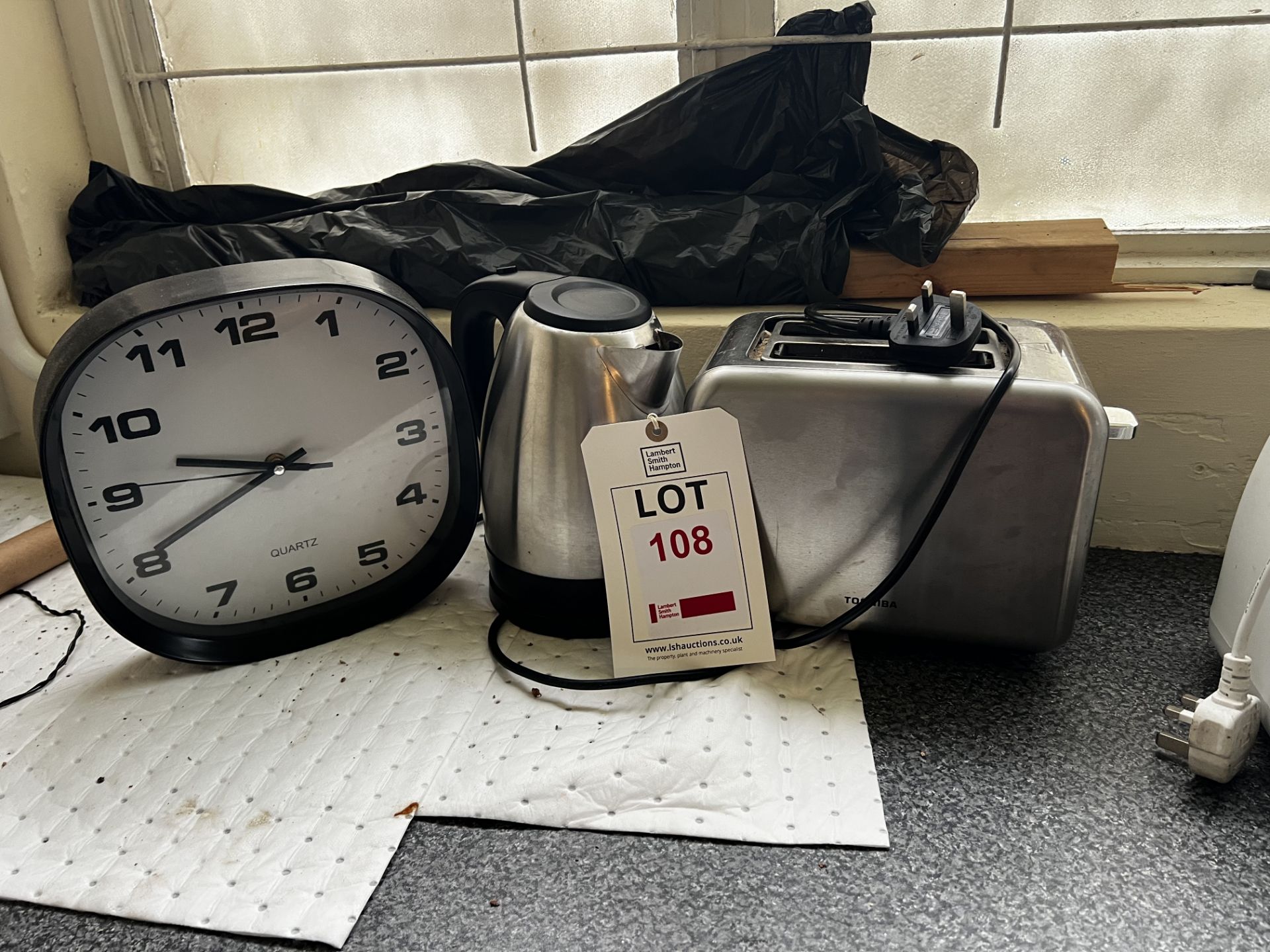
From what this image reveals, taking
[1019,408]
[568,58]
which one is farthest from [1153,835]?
[568,58]

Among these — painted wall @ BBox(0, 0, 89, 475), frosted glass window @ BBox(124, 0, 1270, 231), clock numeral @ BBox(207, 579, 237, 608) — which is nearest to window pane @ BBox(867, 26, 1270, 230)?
frosted glass window @ BBox(124, 0, 1270, 231)

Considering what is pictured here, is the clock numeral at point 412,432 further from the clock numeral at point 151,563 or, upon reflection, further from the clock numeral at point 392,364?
the clock numeral at point 151,563

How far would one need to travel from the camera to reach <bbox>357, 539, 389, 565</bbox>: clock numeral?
0.75m

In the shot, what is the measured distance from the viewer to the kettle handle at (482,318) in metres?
0.70

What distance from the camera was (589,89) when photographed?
1043 mm

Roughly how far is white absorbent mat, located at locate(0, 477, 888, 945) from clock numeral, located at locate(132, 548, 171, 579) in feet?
0.31

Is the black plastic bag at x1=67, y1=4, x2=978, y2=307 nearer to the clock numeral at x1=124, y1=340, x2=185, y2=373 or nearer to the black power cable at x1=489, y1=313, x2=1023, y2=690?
the black power cable at x1=489, y1=313, x2=1023, y2=690

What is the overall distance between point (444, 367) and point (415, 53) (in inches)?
21.6

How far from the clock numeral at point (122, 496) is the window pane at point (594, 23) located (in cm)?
67

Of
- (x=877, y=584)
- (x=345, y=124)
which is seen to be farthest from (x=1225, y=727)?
(x=345, y=124)

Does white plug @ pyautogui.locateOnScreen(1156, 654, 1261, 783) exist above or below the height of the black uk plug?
below

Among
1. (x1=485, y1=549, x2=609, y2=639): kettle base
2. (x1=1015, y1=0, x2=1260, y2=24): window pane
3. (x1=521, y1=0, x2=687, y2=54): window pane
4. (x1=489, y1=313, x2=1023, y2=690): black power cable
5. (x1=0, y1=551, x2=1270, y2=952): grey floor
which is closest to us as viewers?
(x1=0, y1=551, x2=1270, y2=952): grey floor

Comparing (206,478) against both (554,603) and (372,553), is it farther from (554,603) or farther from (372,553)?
(554,603)

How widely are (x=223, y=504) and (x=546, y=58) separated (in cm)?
65
